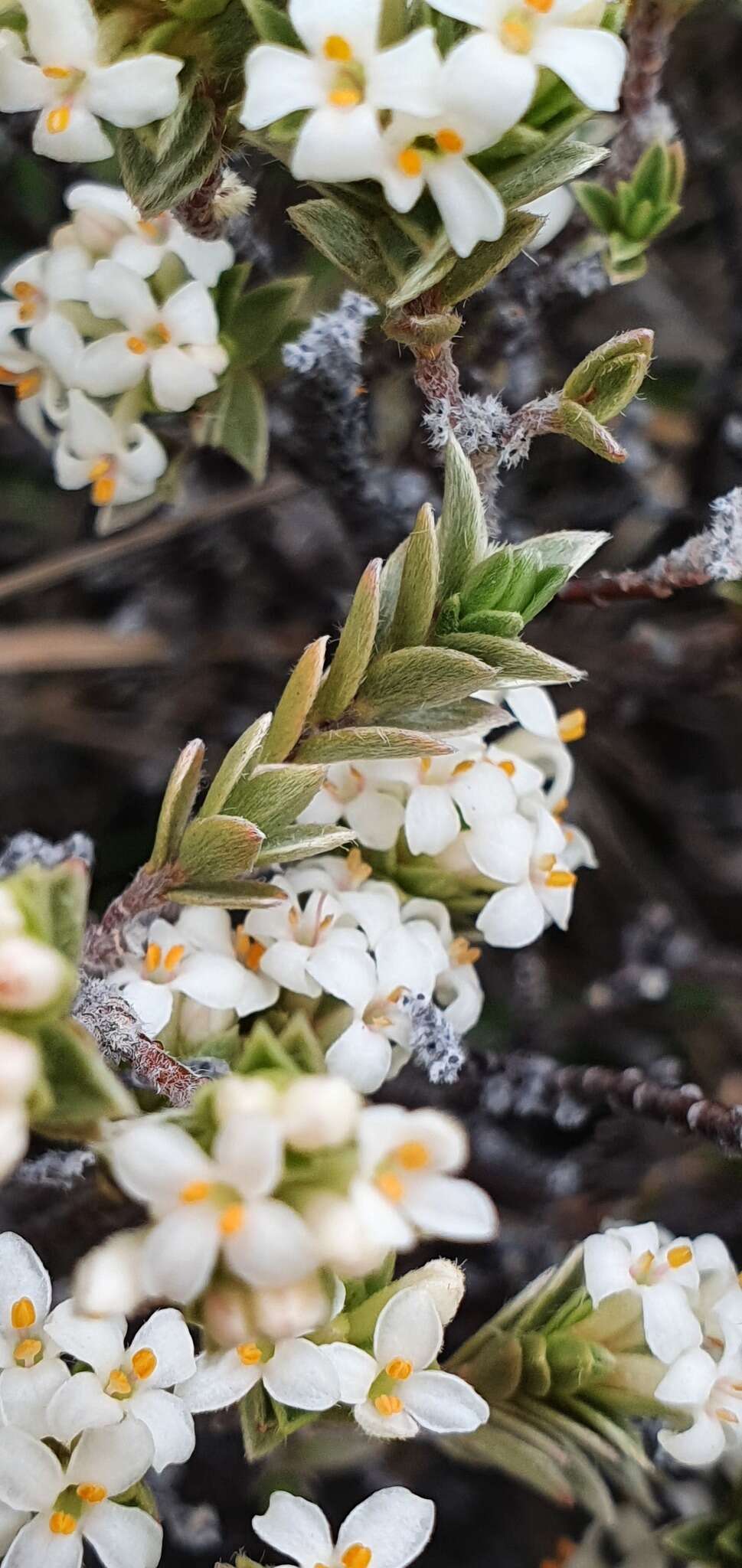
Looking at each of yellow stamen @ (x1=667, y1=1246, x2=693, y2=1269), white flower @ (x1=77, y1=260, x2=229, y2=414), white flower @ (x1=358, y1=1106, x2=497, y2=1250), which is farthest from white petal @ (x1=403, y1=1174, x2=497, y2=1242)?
white flower @ (x1=77, y1=260, x2=229, y2=414)

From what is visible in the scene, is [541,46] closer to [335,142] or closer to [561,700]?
[335,142]

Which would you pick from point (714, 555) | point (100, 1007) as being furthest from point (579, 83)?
point (100, 1007)

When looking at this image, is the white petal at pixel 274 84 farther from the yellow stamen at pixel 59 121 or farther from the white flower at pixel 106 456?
the white flower at pixel 106 456

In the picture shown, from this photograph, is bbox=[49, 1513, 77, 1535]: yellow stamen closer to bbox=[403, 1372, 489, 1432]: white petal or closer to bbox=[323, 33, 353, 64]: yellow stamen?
bbox=[403, 1372, 489, 1432]: white petal

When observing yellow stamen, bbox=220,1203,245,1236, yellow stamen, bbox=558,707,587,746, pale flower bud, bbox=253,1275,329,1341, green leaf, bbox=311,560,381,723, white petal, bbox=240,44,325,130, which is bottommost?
yellow stamen, bbox=558,707,587,746

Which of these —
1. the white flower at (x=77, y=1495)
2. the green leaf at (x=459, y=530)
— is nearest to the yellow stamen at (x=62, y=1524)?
the white flower at (x=77, y=1495)

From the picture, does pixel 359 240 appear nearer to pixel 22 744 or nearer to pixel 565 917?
pixel 565 917
